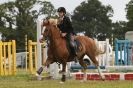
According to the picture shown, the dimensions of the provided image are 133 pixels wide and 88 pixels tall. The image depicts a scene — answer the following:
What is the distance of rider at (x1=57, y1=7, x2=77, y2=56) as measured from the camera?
50.2 ft

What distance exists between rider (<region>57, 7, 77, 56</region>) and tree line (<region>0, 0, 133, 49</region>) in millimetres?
61573

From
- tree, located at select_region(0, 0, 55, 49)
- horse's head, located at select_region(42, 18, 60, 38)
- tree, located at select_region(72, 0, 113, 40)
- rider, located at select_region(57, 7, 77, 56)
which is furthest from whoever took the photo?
tree, located at select_region(72, 0, 113, 40)

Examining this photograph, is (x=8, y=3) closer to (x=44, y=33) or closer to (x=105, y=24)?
(x=105, y=24)

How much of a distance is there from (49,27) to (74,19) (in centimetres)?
9663

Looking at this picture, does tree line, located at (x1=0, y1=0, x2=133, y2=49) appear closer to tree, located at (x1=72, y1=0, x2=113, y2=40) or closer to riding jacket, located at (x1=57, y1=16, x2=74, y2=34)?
tree, located at (x1=72, y1=0, x2=113, y2=40)

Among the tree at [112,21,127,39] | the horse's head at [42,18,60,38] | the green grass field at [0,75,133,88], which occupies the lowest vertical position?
the green grass field at [0,75,133,88]

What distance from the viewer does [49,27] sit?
49.9ft

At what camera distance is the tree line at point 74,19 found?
8284 cm

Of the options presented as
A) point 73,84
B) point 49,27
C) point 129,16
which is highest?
point 129,16

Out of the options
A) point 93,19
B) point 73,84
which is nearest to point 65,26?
point 73,84

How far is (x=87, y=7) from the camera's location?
10831 centimetres

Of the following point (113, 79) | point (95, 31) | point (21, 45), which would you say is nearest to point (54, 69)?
point (113, 79)

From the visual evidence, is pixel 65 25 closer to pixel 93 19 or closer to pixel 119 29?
pixel 119 29

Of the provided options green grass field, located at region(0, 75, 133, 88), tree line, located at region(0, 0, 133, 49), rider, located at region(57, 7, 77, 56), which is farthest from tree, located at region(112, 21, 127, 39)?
green grass field, located at region(0, 75, 133, 88)
